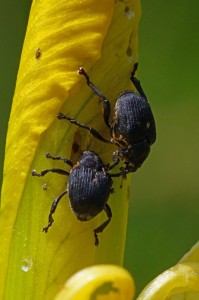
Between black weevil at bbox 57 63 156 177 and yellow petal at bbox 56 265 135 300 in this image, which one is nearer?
yellow petal at bbox 56 265 135 300

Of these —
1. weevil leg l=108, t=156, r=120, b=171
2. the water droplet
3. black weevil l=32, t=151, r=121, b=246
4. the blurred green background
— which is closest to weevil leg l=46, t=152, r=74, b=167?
black weevil l=32, t=151, r=121, b=246

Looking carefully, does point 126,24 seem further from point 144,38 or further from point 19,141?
point 144,38

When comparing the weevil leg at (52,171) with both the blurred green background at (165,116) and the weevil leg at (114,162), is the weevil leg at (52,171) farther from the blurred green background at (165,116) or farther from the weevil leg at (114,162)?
the blurred green background at (165,116)

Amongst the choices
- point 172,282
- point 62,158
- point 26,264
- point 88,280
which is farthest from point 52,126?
point 88,280

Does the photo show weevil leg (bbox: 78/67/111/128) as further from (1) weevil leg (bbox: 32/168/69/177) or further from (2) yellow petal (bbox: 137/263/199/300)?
(2) yellow petal (bbox: 137/263/199/300)

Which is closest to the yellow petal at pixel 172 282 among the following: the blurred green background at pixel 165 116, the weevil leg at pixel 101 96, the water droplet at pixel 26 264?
the water droplet at pixel 26 264

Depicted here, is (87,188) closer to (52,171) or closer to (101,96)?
(52,171)

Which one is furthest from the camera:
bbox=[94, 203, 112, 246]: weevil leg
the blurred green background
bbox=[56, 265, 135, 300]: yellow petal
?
the blurred green background
